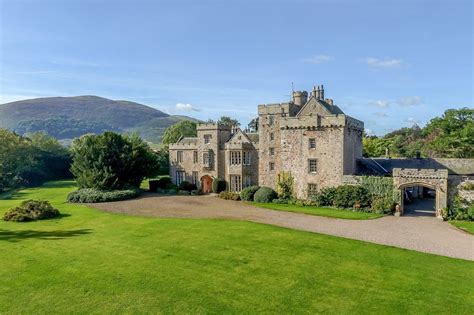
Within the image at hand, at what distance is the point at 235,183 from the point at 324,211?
13.4 metres

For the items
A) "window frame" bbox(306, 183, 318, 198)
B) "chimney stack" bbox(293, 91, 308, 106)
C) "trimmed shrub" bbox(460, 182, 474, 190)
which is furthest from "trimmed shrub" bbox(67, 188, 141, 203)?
"trimmed shrub" bbox(460, 182, 474, 190)

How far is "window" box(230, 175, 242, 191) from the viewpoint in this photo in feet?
132

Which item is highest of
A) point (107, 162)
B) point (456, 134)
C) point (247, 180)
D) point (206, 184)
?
point (456, 134)

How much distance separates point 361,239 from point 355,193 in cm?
1065

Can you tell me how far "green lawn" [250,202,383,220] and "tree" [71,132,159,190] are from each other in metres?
15.9

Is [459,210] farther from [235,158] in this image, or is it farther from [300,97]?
[235,158]

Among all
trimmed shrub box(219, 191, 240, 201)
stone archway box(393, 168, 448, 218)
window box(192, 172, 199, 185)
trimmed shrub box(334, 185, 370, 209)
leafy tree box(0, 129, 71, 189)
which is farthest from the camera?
leafy tree box(0, 129, 71, 189)

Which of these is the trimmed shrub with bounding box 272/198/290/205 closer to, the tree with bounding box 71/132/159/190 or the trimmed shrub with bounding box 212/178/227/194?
the trimmed shrub with bounding box 212/178/227/194

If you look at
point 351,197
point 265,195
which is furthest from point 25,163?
point 351,197

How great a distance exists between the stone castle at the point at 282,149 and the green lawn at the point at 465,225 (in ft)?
31.9

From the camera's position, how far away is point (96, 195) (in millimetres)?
35344

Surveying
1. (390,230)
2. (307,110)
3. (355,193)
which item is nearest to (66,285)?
(390,230)

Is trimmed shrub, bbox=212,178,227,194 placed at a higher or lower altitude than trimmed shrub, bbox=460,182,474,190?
lower

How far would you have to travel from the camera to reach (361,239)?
2025cm
